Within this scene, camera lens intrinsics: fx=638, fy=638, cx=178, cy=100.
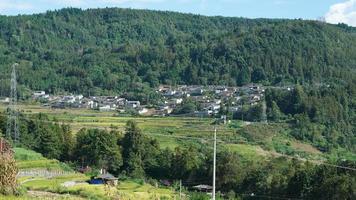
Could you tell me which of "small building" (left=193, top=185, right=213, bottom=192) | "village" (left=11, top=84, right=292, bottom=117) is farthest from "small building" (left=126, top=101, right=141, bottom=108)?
"small building" (left=193, top=185, right=213, bottom=192)

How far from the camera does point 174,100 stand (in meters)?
70.9

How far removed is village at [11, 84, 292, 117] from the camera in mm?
62875

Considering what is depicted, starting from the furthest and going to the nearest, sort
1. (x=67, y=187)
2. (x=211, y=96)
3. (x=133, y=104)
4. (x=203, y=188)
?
1. (x=211, y=96)
2. (x=133, y=104)
3. (x=203, y=188)
4. (x=67, y=187)

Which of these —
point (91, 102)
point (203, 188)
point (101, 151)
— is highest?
point (91, 102)

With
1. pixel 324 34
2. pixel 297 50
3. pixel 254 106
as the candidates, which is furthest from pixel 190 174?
pixel 324 34

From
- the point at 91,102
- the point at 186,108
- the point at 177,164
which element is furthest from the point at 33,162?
the point at 91,102

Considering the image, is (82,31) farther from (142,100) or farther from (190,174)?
(190,174)

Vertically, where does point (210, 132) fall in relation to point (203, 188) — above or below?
above

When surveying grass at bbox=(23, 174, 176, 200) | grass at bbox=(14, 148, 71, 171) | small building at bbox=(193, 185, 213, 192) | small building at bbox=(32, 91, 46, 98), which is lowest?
small building at bbox=(193, 185, 213, 192)

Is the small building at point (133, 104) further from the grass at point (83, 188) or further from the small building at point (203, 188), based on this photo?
the grass at point (83, 188)

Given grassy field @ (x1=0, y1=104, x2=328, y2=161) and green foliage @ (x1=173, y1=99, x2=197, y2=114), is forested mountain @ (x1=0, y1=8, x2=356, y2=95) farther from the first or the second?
grassy field @ (x1=0, y1=104, x2=328, y2=161)

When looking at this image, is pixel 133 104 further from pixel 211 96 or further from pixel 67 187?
pixel 67 187

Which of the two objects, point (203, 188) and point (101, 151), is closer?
point (203, 188)

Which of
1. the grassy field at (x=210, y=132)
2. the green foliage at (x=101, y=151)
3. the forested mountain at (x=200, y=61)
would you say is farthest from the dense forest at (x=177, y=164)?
the forested mountain at (x=200, y=61)
